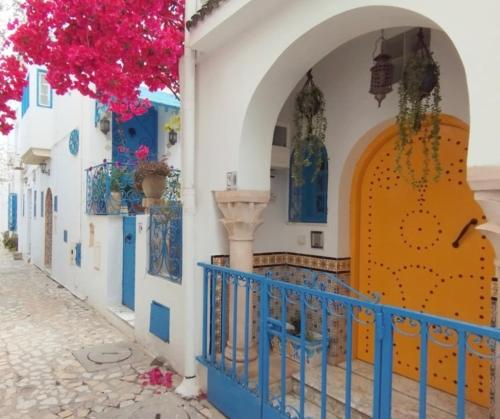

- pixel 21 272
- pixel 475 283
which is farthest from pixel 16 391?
pixel 21 272

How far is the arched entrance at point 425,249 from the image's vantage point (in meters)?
3.15

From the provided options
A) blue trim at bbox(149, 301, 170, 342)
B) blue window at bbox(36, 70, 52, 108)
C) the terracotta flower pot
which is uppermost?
blue window at bbox(36, 70, 52, 108)

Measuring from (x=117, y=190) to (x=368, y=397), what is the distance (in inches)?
222

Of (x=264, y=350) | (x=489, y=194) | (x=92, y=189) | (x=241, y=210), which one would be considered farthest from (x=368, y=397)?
(x=92, y=189)

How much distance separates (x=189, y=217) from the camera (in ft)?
12.5

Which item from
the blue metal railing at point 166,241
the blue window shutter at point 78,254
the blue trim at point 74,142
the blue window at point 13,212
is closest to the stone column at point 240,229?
the blue metal railing at point 166,241

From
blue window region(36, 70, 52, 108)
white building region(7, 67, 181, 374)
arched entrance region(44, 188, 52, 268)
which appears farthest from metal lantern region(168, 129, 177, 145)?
arched entrance region(44, 188, 52, 268)

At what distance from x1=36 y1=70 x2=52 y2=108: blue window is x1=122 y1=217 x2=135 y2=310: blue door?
5.98 m

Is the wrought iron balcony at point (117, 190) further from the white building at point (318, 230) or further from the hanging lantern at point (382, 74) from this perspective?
the hanging lantern at point (382, 74)

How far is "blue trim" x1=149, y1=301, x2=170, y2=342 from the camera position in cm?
455

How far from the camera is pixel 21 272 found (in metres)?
11.6

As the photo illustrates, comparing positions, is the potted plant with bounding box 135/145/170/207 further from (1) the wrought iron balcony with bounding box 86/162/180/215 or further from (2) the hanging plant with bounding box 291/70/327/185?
(2) the hanging plant with bounding box 291/70/327/185

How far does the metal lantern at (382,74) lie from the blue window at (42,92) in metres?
9.99

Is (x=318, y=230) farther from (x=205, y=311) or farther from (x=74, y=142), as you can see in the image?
(x=74, y=142)
